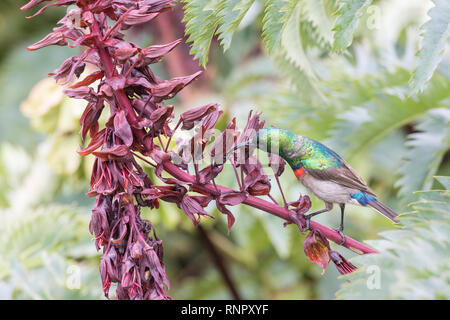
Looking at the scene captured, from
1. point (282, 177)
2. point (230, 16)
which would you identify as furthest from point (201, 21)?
point (282, 177)

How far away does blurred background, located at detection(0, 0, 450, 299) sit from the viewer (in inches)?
34.7

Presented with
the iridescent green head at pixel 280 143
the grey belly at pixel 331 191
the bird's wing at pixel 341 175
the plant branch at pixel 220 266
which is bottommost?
the plant branch at pixel 220 266

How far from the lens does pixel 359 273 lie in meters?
0.48

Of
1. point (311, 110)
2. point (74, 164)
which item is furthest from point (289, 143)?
point (74, 164)

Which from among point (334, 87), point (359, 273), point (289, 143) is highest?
point (334, 87)

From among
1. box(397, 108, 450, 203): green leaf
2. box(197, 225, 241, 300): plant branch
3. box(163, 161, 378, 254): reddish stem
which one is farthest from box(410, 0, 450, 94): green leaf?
box(197, 225, 241, 300): plant branch

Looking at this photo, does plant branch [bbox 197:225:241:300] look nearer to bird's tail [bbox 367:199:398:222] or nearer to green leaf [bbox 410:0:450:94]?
bird's tail [bbox 367:199:398:222]

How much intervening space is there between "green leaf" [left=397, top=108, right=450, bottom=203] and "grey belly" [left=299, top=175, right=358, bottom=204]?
26 centimetres

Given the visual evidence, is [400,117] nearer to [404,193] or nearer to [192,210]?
[404,193]

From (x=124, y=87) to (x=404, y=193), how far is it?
1.80 feet

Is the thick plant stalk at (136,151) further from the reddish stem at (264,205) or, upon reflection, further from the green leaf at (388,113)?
the green leaf at (388,113)

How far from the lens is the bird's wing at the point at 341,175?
62cm

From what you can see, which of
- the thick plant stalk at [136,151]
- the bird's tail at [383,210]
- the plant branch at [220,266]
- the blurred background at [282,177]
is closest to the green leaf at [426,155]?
the blurred background at [282,177]

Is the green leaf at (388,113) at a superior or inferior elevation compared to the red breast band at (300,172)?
superior
